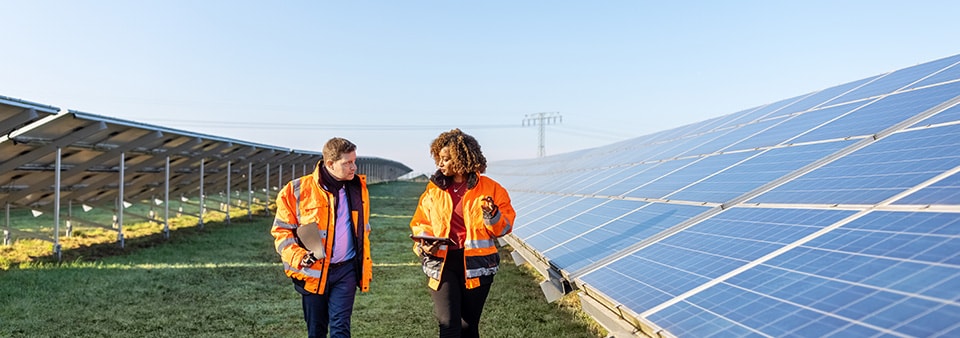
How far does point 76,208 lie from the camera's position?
32.9 m

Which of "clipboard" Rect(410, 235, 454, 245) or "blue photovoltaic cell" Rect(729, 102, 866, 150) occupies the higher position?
"blue photovoltaic cell" Rect(729, 102, 866, 150)

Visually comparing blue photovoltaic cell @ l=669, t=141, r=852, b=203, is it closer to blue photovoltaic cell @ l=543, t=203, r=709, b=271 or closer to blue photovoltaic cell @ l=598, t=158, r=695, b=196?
blue photovoltaic cell @ l=543, t=203, r=709, b=271

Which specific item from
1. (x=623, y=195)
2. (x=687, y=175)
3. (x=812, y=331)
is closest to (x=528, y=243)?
(x=623, y=195)

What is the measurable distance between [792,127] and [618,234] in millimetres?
3884

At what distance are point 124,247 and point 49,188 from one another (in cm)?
219

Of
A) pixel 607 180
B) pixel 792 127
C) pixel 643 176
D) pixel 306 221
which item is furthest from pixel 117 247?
pixel 792 127

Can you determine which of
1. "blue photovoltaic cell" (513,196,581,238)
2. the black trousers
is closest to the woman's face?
the black trousers

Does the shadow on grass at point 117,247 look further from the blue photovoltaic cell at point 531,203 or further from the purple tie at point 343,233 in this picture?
the purple tie at point 343,233

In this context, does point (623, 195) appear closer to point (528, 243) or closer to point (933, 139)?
point (528, 243)

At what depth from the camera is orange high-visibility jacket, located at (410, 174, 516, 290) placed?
180 inches

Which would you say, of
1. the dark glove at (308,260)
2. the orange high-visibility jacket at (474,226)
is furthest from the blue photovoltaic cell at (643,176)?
the dark glove at (308,260)

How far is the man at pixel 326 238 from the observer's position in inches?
188

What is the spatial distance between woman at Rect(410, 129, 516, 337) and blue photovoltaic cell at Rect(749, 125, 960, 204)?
2.47 meters

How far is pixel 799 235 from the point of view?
13.0 ft
